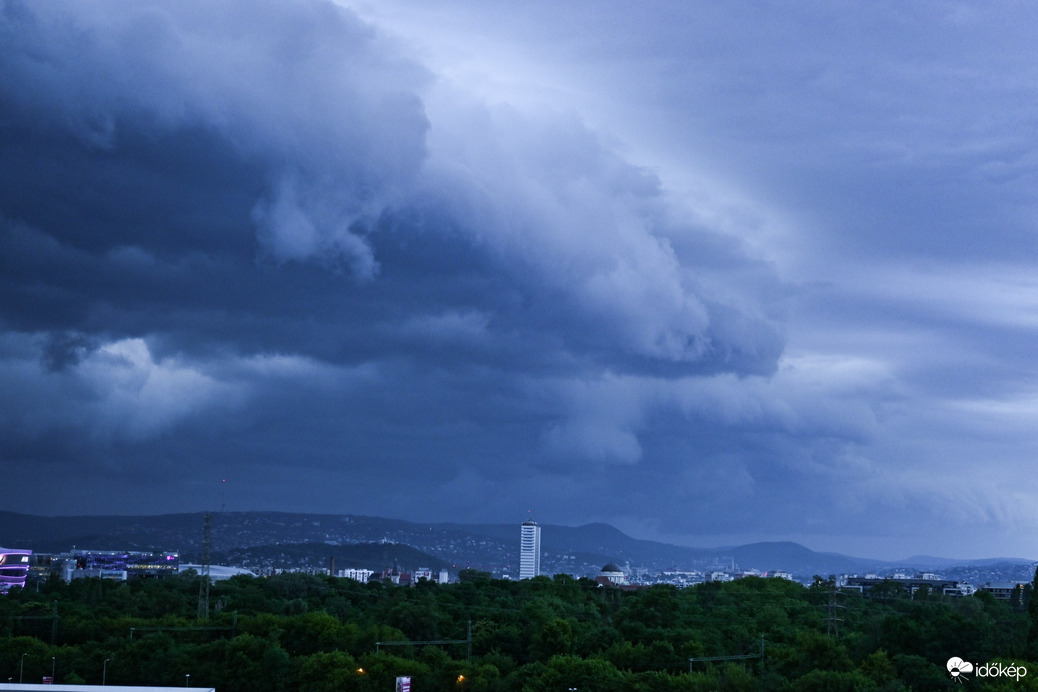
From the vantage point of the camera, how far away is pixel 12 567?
16975 centimetres

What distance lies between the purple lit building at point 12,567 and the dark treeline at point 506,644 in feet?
111

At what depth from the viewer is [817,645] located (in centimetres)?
7338

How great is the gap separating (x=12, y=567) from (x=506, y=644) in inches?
4362

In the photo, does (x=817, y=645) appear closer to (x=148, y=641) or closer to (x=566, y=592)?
(x=148, y=641)

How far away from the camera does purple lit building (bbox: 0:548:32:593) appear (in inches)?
6580

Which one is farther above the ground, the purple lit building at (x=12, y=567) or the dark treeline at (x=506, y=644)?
the purple lit building at (x=12, y=567)

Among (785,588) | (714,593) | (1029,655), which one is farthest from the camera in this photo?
(785,588)

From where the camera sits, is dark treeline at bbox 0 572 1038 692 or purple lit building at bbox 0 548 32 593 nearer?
dark treeline at bbox 0 572 1038 692

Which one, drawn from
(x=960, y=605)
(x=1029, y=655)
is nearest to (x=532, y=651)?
(x=1029, y=655)

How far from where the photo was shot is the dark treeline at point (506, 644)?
229ft

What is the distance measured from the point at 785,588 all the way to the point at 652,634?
70.4m

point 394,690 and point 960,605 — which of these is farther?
point 960,605

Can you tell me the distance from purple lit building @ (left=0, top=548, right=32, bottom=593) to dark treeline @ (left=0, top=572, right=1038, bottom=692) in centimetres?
3392

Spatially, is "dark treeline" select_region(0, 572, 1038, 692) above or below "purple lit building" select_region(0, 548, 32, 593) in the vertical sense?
below
